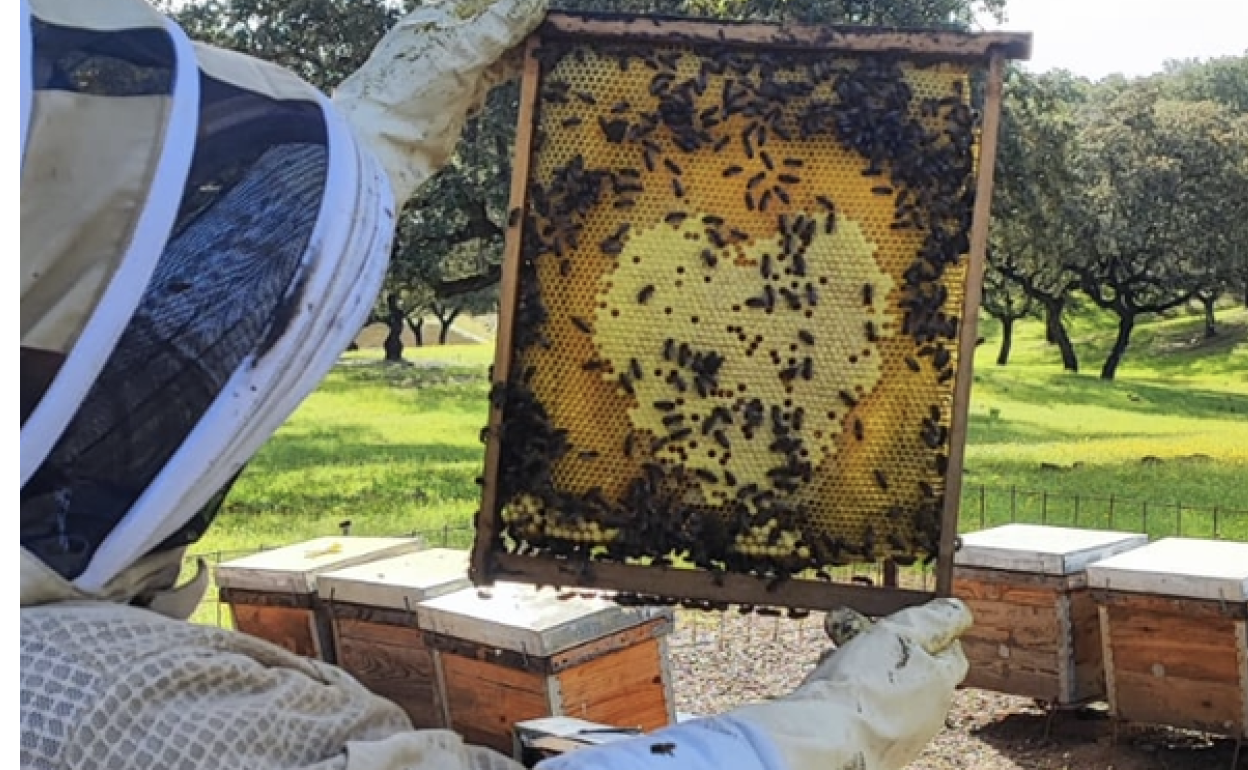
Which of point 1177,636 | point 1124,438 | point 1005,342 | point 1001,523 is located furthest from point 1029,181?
point 1005,342

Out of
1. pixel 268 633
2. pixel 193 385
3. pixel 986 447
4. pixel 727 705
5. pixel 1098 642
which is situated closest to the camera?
pixel 193 385

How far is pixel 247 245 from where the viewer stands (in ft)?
6.16

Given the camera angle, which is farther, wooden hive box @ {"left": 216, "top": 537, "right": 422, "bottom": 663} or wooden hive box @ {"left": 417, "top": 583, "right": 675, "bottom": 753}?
wooden hive box @ {"left": 216, "top": 537, "right": 422, "bottom": 663}

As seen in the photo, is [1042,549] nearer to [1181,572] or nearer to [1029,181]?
[1181,572]

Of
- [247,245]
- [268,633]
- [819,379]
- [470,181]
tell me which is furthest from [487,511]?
[470,181]

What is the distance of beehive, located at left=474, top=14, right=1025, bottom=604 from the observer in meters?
2.93

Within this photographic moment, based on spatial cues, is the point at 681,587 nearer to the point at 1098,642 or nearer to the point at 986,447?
the point at 1098,642

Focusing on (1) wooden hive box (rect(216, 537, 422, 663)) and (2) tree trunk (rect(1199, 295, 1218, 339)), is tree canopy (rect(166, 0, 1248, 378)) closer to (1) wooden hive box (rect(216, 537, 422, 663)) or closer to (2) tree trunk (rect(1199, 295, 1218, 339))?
(2) tree trunk (rect(1199, 295, 1218, 339))

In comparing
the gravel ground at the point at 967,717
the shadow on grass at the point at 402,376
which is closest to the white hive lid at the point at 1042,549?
the gravel ground at the point at 967,717

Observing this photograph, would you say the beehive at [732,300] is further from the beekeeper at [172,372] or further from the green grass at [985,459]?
the green grass at [985,459]

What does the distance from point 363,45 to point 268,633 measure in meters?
10.3

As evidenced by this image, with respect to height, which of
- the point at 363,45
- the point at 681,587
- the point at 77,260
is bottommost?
the point at 681,587

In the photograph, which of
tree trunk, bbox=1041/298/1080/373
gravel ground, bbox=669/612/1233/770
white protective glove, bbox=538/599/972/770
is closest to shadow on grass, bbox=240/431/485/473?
gravel ground, bbox=669/612/1233/770

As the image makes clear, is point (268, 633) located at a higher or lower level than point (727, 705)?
higher
